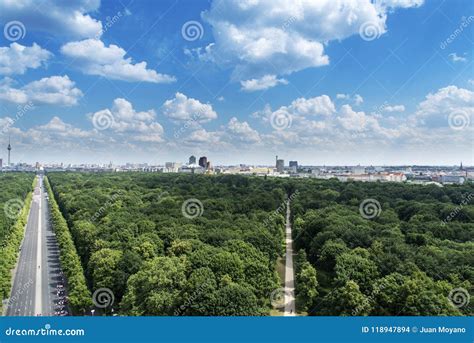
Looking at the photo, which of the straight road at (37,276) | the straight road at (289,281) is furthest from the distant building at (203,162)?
the straight road at (289,281)

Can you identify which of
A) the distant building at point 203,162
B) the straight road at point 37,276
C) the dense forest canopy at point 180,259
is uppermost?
the distant building at point 203,162

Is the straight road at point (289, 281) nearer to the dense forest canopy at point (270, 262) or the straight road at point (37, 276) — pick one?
the dense forest canopy at point (270, 262)

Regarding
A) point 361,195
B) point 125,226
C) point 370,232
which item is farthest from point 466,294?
point 361,195

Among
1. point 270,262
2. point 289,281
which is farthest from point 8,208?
point 289,281

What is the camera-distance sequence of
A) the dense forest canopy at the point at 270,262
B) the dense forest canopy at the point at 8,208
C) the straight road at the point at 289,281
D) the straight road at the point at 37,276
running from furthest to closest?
the dense forest canopy at the point at 8,208
the straight road at the point at 37,276
the straight road at the point at 289,281
the dense forest canopy at the point at 270,262

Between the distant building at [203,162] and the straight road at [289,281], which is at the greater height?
the distant building at [203,162]

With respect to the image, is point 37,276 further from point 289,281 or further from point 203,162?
point 203,162

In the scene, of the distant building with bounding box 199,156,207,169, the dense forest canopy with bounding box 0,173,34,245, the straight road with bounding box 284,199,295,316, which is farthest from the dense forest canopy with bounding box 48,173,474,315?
the distant building with bounding box 199,156,207,169

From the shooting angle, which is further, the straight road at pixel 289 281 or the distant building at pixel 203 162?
Result: the distant building at pixel 203 162

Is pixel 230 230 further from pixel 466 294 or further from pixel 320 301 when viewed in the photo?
pixel 466 294
